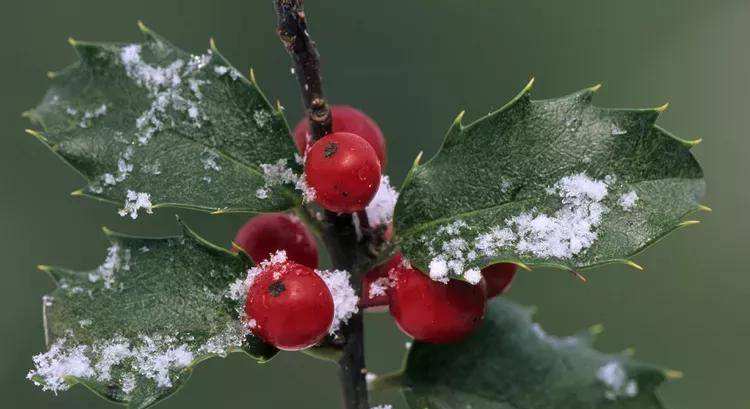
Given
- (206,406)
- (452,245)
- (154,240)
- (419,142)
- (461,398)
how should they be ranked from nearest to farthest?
(452,245)
(154,240)
(461,398)
(206,406)
(419,142)

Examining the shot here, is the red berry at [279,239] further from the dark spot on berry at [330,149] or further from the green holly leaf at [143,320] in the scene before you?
the dark spot on berry at [330,149]

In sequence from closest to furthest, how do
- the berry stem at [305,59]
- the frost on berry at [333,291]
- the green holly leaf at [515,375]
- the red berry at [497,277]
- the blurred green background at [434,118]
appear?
1. the berry stem at [305,59]
2. the frost on berry at [333,291]
3. the red berry at [497,277]
4. the green holly leaf at [515,375]
5. the blurred green background at [434,118]

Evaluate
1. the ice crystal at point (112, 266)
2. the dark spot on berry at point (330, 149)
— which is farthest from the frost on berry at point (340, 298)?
the ice crystal at point (112, 266)

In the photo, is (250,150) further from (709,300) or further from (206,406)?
(709,300)

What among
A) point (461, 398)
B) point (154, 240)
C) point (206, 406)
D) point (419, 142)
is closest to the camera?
point (154, 240)

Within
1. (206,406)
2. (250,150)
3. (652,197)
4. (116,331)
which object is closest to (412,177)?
(250,150)

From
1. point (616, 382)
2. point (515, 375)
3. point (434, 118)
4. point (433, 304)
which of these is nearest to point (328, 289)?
point (433, 304)
